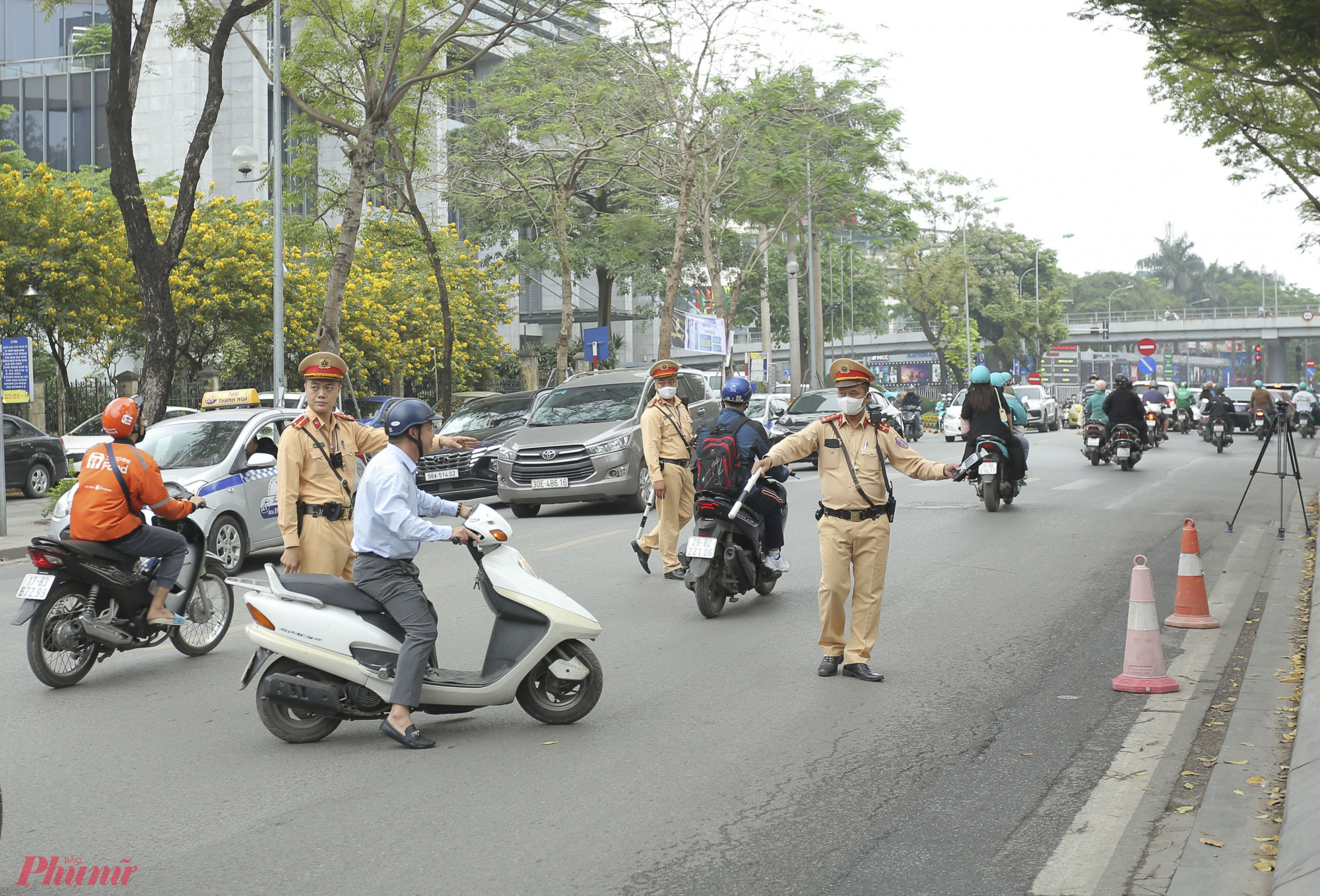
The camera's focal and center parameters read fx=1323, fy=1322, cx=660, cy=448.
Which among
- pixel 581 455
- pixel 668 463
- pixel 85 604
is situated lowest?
pixel 85 604

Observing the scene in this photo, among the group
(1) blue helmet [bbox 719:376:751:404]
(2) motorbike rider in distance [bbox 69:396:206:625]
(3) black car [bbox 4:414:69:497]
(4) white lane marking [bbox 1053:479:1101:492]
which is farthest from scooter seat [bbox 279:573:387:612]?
(3) black car [bbox 4:414:69:497]

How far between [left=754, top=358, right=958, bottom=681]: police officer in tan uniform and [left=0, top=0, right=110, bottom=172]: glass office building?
42.6m

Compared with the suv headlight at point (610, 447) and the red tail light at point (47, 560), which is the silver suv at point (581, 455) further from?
the red tail light at point (47, 560)

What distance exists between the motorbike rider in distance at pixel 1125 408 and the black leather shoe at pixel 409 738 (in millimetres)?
20067

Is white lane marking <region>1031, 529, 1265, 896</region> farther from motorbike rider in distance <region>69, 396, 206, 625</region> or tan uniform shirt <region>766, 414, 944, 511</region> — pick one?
motorbike rider in distance <region>69, 396, 206, 625</region>

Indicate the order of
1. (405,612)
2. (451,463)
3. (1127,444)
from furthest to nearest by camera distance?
(1127,444) < (451,463) < (405,612)

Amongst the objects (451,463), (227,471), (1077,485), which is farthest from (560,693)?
(1077,485)

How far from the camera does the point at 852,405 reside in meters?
7.62

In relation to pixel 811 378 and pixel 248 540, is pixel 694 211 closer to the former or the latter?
pixel 811 378

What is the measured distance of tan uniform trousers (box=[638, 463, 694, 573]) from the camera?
1127 cm

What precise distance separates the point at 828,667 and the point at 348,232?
1432cm

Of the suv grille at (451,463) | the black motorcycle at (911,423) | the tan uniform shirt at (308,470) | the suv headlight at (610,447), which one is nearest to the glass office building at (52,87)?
the black motorcycle at (911,423)

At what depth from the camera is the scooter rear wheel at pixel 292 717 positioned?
20.5 ft

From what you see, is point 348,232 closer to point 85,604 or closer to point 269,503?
point 269,503
